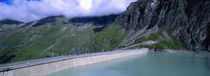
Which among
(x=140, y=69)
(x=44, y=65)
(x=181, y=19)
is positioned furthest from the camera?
(x=181, y=19)

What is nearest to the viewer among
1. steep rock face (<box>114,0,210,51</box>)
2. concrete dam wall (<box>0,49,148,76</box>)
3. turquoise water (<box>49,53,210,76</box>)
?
concrete dam wall (<box>0,49,148,76</box>)

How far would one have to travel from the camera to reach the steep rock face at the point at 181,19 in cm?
10338

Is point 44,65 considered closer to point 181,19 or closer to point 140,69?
point 140,69

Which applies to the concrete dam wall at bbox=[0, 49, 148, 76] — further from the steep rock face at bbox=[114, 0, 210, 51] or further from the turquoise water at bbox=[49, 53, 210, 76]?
the steep rock face at bbox=[114, 0, 210, 51]

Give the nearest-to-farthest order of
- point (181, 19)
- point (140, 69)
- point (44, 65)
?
point (44, 65)
point (140, 69)
point (181, 19)

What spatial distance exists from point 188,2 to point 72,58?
374 feet

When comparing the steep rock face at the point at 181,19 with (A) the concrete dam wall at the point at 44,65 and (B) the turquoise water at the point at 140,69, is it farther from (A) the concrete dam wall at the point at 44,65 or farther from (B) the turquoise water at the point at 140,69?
(A) the concrete dam wall at the point at 44,65

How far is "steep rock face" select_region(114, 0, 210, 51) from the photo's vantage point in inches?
4070

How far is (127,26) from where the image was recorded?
179 metres

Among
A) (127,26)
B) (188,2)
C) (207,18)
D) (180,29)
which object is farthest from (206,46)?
(127,26)

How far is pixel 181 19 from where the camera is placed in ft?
406

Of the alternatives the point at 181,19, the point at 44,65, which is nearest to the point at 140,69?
the point at 44,65

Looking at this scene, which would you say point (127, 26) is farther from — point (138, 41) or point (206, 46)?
point (206, 46)

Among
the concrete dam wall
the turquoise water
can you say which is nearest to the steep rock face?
the turquoise water
